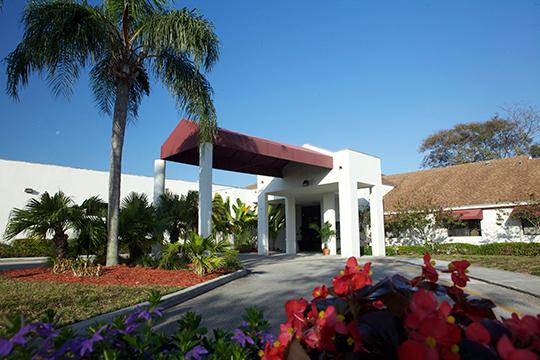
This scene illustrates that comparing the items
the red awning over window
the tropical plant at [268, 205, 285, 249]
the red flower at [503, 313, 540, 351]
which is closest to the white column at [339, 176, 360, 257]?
the red awning over window

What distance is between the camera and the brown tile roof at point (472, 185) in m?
22.4

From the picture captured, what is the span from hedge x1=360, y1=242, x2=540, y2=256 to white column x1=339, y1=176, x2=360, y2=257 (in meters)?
3.15

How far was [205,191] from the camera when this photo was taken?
47.1 ft

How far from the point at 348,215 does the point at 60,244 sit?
42.4 feet

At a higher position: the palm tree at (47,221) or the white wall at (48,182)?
the white wall at (48,182)

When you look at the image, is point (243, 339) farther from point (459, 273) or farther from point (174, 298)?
point (174, 298)

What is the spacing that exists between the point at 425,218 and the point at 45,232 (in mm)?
20530

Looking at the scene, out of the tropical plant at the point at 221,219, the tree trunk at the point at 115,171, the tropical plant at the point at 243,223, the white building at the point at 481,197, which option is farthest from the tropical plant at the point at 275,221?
the tree trunk at the point at 115,171

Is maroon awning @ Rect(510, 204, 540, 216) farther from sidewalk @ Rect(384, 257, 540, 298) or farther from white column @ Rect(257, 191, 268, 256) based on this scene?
white column @ Rect(257, 191, 268, 256)

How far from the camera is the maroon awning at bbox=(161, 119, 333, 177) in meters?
14.5

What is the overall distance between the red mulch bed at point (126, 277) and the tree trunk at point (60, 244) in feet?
1.67

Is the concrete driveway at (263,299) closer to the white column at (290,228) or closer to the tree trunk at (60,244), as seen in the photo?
the tree trunk at (60,244)


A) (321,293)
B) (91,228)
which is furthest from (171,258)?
(321,293)

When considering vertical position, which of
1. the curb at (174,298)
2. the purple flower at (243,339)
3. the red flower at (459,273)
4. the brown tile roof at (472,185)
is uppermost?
the brown tile roof at (472,185)
